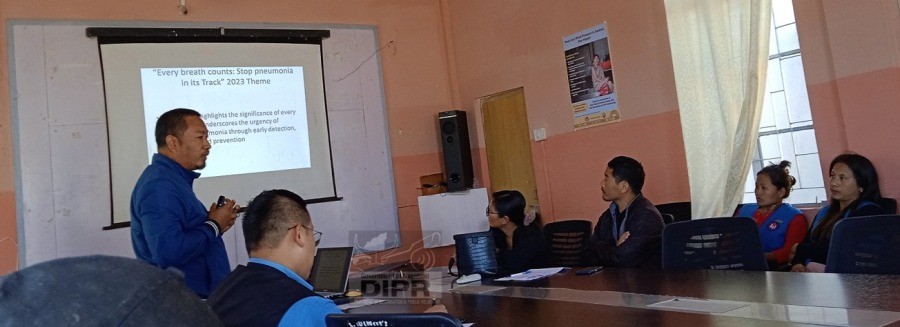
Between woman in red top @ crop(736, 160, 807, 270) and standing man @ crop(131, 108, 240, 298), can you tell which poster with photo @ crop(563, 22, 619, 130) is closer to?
woman in red top @ crop(736, 160, 807, 270)

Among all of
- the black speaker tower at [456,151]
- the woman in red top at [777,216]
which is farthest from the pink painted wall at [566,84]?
the woman in red top at [777,216]

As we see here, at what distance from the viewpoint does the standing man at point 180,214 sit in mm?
2529

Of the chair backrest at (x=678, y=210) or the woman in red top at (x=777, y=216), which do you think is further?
the chair backrest at (x=678, y=210)

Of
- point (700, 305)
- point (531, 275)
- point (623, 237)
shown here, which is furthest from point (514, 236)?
point (700, 305)

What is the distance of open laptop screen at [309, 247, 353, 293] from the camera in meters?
3.22

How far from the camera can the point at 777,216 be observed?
13.1ft

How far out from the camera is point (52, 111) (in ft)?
17.5

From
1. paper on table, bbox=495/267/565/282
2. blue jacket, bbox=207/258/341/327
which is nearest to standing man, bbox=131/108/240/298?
blue jacket, bbox=207/258/341/327

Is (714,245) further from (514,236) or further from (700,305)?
(514,236)

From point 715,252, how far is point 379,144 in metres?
4.08

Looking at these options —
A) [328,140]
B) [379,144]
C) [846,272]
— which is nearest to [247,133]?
[328,140]

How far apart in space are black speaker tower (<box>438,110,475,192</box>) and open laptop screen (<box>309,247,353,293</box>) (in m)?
3.10

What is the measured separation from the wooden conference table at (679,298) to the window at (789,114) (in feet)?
6.80

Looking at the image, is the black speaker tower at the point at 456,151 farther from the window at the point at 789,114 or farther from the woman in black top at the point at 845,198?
the woman in black top at the point at 845,198
